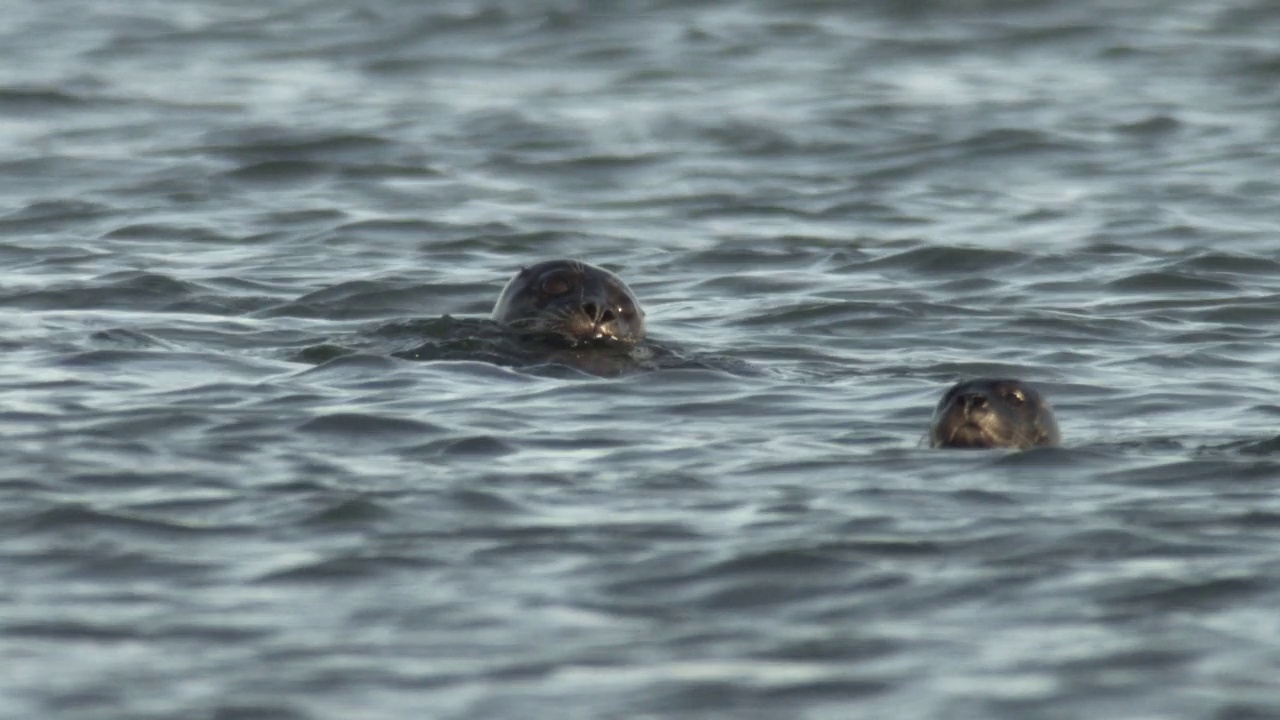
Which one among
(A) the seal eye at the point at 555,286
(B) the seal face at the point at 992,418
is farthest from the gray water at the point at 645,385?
(A) the seal eye at the point at 555,286

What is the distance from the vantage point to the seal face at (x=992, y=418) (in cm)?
1023

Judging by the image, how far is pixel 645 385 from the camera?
472 inches

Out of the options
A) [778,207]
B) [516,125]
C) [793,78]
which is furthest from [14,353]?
[793,78]

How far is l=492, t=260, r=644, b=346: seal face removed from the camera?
12.9m

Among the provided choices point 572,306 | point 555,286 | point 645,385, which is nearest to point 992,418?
point 645,385

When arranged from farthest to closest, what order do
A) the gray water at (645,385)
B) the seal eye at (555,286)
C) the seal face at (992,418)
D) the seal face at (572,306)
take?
1. the seal eye at (555,286)
2. the seal face at (572,306)
3. the seal face at (992,418)
4. the gray water at (645,385)

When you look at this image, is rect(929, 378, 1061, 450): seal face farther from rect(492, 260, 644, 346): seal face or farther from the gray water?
rect(492, 260, 644, 346): seal face

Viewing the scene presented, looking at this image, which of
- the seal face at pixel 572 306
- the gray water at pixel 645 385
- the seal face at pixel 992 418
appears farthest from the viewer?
the seal face at pixel 572 306

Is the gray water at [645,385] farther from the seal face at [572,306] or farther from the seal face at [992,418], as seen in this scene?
the seal face at [572,306]

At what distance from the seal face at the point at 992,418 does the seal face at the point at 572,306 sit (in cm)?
285

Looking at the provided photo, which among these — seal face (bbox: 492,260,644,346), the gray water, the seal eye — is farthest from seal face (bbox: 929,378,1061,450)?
the seal eye

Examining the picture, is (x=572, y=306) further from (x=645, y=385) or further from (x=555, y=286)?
(x=645, y=385)

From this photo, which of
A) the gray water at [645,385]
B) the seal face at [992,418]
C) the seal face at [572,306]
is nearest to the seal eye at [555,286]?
the seal face at [572,306]

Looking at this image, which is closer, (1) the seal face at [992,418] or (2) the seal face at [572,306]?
(1) the seal face at [992,418]
